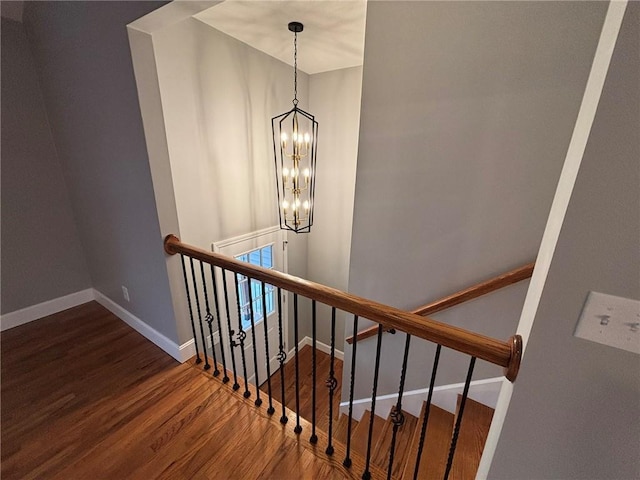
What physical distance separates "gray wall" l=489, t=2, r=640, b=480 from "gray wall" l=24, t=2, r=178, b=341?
5.99ft

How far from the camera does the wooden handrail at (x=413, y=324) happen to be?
0.76 meters

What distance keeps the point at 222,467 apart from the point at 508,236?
1976mm

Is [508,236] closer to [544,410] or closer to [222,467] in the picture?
[544,410]

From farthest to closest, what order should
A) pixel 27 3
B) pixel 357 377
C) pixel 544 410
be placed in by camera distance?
pixel 357 377
pixel 27 3
pixel 544 410

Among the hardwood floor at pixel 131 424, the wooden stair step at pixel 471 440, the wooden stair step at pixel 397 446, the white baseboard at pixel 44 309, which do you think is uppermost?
the white baseboard at pixel 44 309

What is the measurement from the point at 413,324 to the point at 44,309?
336cm

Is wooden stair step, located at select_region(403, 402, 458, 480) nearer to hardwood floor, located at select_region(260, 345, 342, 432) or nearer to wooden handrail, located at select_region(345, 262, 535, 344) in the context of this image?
wooden handrail, located at select_region(345, 262, 535, 344)

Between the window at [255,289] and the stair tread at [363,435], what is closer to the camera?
the stair tread at [363,435]

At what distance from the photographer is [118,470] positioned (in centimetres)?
128

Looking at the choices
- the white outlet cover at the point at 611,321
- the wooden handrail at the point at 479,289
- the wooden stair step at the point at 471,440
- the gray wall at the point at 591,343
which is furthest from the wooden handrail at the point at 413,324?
the wooden stair step at the point at 471,440

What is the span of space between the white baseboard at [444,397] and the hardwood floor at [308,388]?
36.2 inches

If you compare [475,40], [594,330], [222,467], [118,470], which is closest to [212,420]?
[222,467]

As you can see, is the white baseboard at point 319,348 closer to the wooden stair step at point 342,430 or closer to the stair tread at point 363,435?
the wooden stair step at point 342,430

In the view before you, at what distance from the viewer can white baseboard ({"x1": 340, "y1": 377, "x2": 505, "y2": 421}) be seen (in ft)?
5.56
